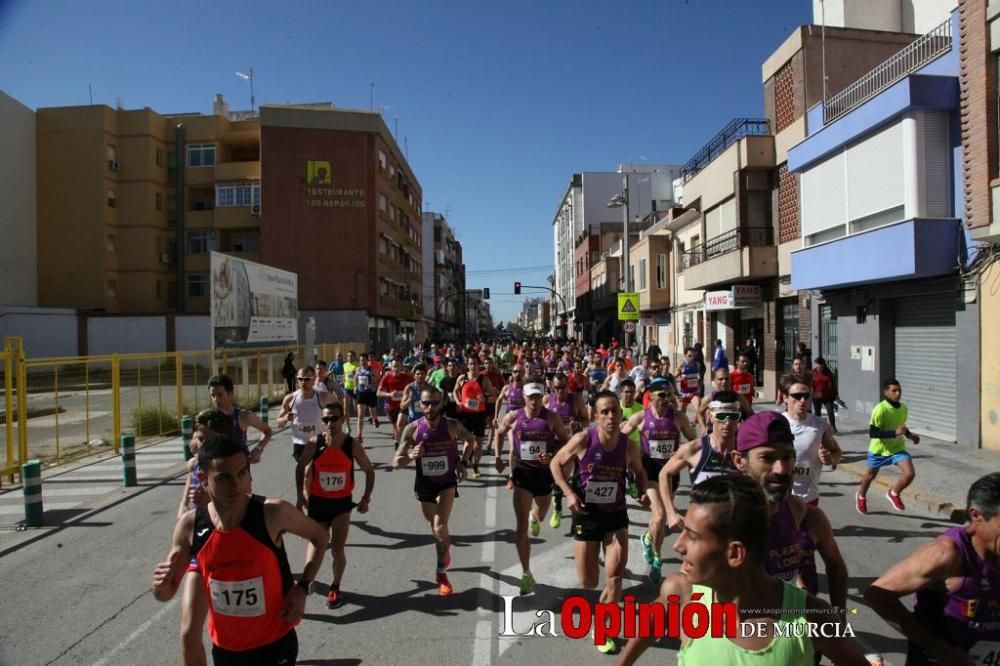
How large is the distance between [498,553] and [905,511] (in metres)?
5.38

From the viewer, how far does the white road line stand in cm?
452

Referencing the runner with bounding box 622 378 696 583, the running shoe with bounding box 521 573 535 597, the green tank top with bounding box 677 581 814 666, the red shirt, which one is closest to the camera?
the green tank top with bounding box 677 581 814 666

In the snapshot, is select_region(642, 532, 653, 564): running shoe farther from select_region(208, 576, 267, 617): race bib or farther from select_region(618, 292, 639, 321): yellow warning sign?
select_region(618, 292, 639, 321): yellow warning sign

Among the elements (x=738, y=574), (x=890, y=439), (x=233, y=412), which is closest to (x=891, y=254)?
(x=890, y=439)

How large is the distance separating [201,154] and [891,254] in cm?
4362

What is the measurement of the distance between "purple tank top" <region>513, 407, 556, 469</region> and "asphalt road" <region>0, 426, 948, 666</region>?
106 cm

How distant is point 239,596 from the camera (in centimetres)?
322

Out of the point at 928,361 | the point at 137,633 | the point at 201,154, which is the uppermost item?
the point at 201,154

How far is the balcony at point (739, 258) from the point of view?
65.2 ft

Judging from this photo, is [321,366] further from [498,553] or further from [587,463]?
[587,463]

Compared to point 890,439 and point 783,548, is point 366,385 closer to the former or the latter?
point 890,439

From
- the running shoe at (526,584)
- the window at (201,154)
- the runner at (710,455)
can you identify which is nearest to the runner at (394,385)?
the running shoe at (526,584)

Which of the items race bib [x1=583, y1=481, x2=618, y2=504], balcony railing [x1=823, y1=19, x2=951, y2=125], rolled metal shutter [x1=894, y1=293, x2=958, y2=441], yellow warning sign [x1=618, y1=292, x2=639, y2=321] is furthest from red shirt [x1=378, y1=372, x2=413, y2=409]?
yellow warning sign [x1=618, y1=292, x2=639, y2=321]

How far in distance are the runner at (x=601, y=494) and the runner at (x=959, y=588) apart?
2.23 m
